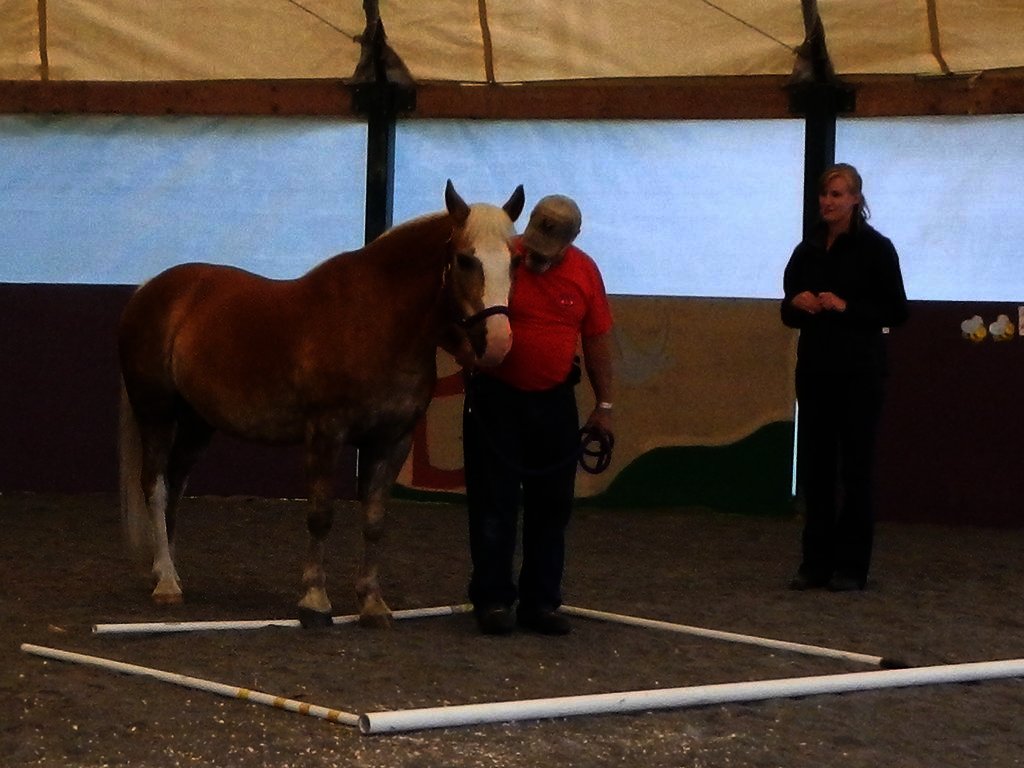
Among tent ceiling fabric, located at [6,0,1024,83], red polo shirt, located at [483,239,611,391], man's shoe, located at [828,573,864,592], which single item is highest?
tent ceiling fabric, located at [6,0,1024,83]

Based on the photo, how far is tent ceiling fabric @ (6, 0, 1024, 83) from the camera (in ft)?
29.8

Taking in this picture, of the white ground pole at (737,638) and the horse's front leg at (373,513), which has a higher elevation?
the horse's front leg at (373,513)

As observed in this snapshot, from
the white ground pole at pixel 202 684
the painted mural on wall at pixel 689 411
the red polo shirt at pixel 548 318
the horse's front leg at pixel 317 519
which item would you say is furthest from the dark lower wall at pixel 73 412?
the white ground pole at pixel 202 684

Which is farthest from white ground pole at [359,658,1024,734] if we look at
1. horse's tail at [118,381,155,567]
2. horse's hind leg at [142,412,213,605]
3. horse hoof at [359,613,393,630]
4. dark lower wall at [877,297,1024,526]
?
dark lower wall at [877,297,1024,526]

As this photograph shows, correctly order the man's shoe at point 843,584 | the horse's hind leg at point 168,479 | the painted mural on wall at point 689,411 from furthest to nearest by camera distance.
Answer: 1. the painted mural on wall at point 689,411
2. the man's shoe at point 843,584
3. the horse's hind leg at point 168,479

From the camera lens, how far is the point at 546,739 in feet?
11.9

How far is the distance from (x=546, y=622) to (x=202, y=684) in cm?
138

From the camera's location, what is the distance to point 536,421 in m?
4.97

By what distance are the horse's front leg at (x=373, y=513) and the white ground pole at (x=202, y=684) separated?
3.09 ft

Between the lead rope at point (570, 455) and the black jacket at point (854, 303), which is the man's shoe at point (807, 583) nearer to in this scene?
the black jacket at point (854, 303)

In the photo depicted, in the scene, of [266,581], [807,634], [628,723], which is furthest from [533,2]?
[628,723]

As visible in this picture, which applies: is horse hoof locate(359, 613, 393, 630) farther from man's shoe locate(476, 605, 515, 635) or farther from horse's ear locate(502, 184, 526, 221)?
horse's ear locate(502, 184, 526, 221)

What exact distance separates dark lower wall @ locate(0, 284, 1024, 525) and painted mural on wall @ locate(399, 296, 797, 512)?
8.4 inches

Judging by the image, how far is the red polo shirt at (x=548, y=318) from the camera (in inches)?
191
